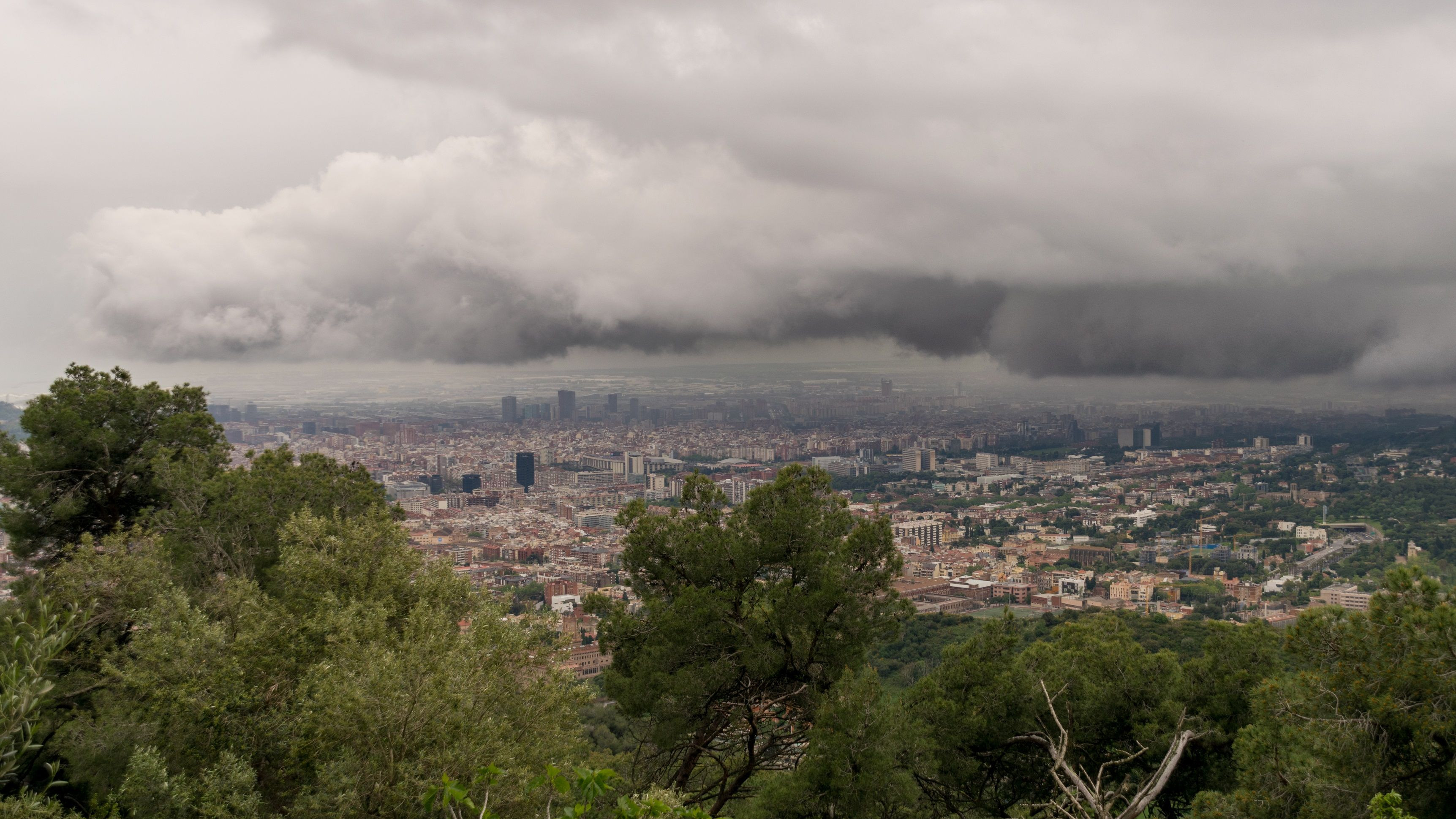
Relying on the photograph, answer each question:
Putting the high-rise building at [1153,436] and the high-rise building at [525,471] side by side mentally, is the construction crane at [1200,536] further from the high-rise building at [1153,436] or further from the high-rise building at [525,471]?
the high-rise building at [525,471]

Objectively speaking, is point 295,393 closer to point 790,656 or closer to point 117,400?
point 117,400

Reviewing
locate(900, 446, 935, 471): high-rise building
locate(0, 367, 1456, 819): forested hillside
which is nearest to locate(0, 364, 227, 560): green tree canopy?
locate(0, 367, 1456, 819): forested hillside

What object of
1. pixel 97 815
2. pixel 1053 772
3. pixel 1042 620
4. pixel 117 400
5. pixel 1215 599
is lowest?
pixel 1215 599

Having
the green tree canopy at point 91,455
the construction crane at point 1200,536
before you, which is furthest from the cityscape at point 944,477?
the green tree canopy at point 91,455

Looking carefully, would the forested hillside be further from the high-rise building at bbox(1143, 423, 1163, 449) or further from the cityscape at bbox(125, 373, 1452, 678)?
the high-rise building at bbox(1143, 423, 1163, 449)

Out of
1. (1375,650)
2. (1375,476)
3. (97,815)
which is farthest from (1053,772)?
(1375,476)

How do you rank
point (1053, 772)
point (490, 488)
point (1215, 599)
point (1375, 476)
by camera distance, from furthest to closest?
1. point (490, 488)
2. point (1375, 476)
3. point (1215, 599)
4. point (1053, 772)

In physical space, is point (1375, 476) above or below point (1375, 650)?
below
